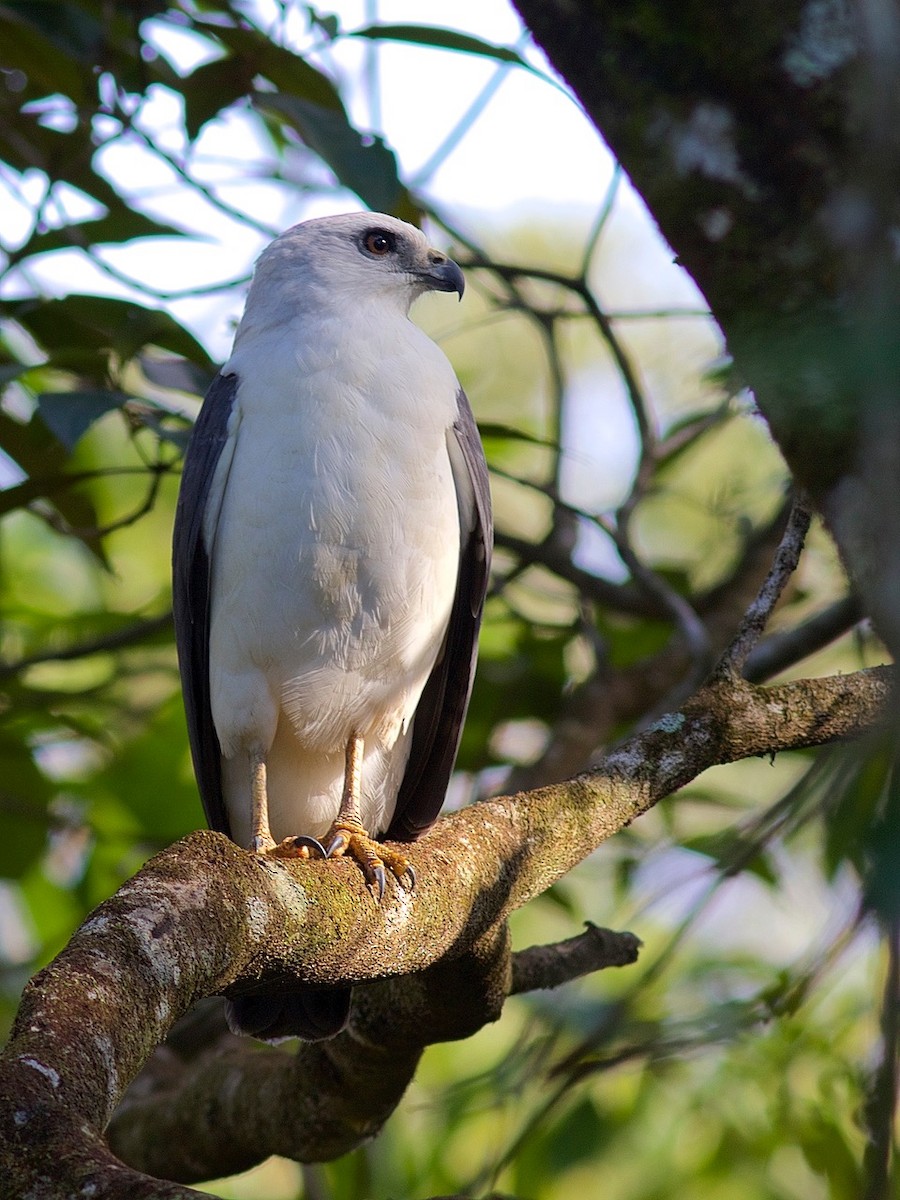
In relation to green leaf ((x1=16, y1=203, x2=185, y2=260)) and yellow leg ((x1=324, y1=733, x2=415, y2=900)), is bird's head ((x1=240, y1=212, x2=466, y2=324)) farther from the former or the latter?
yellow leg ((x1=324, y1=733, x2=415, y2=900))

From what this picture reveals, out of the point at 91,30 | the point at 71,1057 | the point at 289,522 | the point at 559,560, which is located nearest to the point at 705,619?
the point at 559,560

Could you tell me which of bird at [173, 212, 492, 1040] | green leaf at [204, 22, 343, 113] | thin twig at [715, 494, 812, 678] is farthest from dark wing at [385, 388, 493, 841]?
green leaf at [204, 22, 343, 113]

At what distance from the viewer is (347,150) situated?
4.64 meters

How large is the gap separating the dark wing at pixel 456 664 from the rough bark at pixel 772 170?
8.81 ft

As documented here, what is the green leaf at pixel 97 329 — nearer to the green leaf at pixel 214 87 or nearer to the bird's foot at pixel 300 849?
the green leaf at pixel 214 87

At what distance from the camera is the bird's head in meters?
4.81

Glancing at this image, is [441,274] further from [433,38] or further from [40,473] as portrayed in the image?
[40,473]

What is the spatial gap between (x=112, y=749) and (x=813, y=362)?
16.6 feet

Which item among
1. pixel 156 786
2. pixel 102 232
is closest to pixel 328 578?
pixel 102 232

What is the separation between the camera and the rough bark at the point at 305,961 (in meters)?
1.82

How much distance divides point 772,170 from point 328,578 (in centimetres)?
258

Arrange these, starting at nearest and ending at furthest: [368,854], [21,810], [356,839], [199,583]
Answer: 1. [368,854]
2. [356,839]
3. [199,583]
4. [21,810]

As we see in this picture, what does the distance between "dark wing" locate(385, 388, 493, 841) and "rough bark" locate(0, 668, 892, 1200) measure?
1080 mm

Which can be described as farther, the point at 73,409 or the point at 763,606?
the point at 73,409
